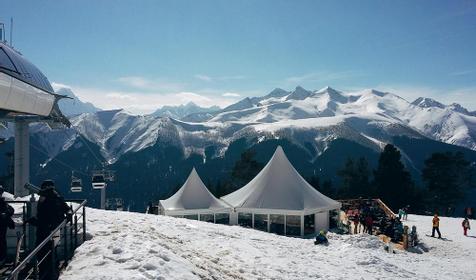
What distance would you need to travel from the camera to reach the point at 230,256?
39.1 feet

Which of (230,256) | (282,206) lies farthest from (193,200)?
(230,256)

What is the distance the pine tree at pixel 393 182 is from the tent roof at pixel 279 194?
2404cm

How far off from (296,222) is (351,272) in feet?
36.3

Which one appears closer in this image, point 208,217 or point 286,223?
point 286,223

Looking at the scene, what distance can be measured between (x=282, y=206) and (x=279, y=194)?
3.91 feet

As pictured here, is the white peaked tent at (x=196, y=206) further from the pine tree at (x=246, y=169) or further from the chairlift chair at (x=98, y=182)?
the pine tree at (x=246, y=169)

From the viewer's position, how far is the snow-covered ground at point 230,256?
7785 millimetres

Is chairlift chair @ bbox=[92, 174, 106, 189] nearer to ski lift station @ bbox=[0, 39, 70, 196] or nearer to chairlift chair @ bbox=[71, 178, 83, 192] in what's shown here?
chairlift chair @ bbox=[71, 178, 83, 192]

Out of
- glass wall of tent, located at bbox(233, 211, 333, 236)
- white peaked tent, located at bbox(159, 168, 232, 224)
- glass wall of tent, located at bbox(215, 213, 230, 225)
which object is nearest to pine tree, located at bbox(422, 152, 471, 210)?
glass wall of tent, located at bbox(233, 211, 333, 236)

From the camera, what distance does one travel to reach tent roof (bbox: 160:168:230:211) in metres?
25.1

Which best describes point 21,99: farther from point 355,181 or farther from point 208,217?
point 355,181

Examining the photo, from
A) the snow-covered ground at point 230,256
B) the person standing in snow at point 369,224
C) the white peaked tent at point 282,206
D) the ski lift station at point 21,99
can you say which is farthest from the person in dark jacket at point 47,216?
the person standing in snow at point 369,224

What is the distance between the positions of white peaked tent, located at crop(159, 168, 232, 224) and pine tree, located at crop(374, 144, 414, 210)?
2764 centimetres

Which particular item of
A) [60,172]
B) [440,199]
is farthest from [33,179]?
[440,199]
